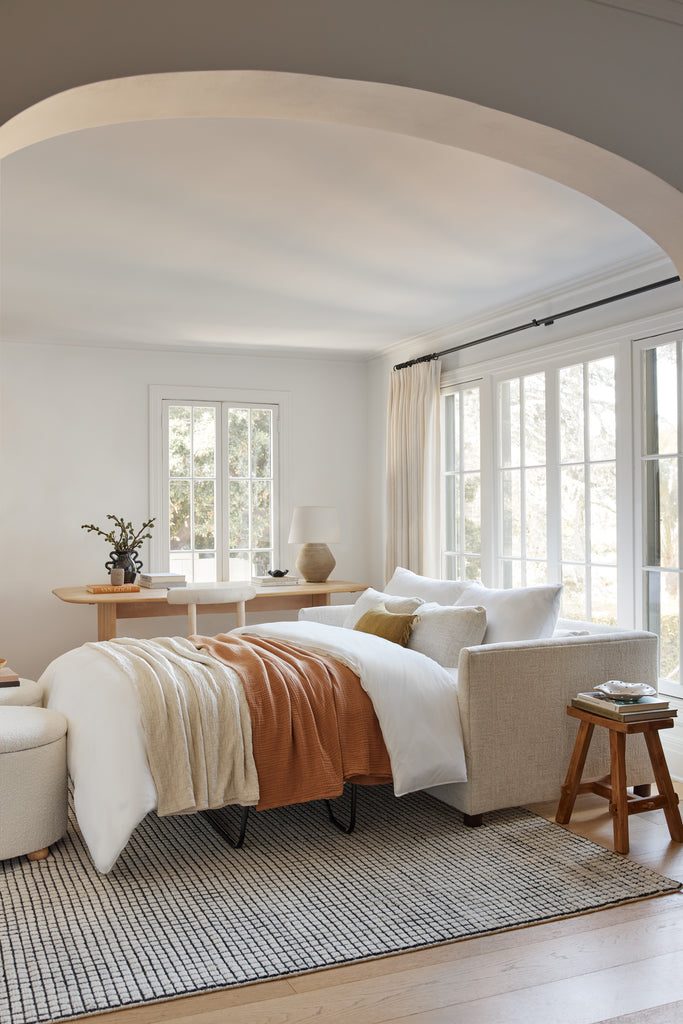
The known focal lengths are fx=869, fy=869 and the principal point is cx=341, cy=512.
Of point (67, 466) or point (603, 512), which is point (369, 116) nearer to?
point (603, 512)

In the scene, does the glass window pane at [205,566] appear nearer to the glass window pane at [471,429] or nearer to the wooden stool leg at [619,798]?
the glass window pane at [471,429]

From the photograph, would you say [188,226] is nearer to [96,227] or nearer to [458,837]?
[96,227]

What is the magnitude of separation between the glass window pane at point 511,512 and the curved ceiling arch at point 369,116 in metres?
3.28

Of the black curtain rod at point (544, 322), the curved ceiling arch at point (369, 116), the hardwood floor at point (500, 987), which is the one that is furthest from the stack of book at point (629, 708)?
the black curtain rod at point (544, 322)

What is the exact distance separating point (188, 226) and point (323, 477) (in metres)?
3.62

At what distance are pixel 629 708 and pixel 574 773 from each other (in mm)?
401

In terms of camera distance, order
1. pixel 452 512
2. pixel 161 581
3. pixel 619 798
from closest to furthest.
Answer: pixel 619 798 → pixel 161 581 → pixel 452 512

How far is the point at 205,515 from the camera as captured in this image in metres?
6.95

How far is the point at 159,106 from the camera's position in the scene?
183cm

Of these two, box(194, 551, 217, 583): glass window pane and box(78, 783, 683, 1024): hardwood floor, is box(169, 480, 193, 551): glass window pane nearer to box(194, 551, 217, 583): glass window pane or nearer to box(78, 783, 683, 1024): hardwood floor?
box(194, 551, 217, 583): glass window pane

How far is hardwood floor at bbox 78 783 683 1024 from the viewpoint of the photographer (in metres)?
2.22

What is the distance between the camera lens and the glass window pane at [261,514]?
712cm

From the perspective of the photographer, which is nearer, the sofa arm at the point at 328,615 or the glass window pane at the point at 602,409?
the glass window pane at the point at 602,409

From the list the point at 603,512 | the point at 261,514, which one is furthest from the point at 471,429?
the point at 261,514
